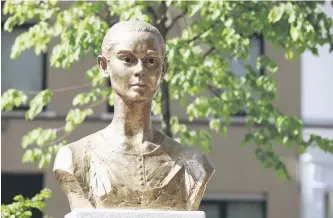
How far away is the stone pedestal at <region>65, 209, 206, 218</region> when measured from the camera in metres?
8.38

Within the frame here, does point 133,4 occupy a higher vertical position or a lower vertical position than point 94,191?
higher

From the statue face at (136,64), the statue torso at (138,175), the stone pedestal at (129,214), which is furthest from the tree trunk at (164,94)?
the stone pedestal at (129,214)

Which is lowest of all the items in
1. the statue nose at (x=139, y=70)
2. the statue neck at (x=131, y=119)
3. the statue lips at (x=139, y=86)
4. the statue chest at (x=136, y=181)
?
the statue chest at (x=136, y=181)

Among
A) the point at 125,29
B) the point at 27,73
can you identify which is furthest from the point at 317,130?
the point at 125,29

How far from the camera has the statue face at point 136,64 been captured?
8.66 m

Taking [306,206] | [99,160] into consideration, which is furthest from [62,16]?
[306,206]

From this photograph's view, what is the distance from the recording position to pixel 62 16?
16.2 metres

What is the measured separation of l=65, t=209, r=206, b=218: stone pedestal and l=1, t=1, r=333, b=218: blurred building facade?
50.1ft

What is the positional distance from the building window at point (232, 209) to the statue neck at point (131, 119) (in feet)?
50.6

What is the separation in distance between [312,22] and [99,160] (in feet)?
24.3

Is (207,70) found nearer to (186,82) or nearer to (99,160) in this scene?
(186,82)

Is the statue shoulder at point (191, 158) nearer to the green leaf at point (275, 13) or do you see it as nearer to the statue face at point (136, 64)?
the statue face at point (136, 64)

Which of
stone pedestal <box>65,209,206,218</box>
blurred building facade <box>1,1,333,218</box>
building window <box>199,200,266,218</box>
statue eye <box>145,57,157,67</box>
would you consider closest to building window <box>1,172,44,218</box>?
blurred building facade <box>1,1,333,218</box>

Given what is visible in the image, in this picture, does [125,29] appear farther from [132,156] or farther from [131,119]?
[132,156]
